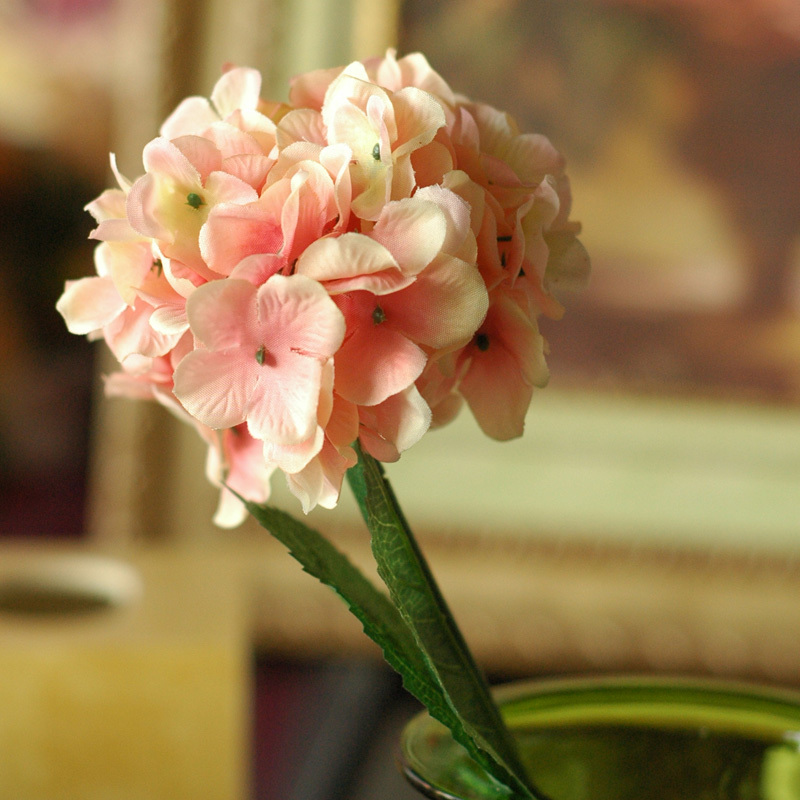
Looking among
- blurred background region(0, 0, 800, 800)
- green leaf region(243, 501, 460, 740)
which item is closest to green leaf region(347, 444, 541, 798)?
green leaf region(243, 501, 460, 740)

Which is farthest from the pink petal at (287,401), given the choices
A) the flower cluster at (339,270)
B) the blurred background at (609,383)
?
the blurred background at (609,383)

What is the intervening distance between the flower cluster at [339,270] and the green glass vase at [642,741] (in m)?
0.07

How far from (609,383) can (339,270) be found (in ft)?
2.20

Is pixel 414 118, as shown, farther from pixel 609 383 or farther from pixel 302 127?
pixel 609 383

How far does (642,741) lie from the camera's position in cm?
22

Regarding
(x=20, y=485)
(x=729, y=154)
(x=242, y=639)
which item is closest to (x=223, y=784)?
(x=242, y=639)

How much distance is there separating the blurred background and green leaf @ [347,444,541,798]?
58cm

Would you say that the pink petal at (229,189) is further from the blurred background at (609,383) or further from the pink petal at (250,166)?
the blurred background at (609,383)

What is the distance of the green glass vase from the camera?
21 cm

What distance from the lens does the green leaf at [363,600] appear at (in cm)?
18

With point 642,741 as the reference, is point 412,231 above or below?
above

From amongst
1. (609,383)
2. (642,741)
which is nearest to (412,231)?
(642,741)

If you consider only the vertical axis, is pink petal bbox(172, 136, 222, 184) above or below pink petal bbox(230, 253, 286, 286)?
above

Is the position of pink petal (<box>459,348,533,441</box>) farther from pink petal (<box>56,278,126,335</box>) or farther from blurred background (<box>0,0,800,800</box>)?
blurred background (<box>0,0,800,800</box>)
